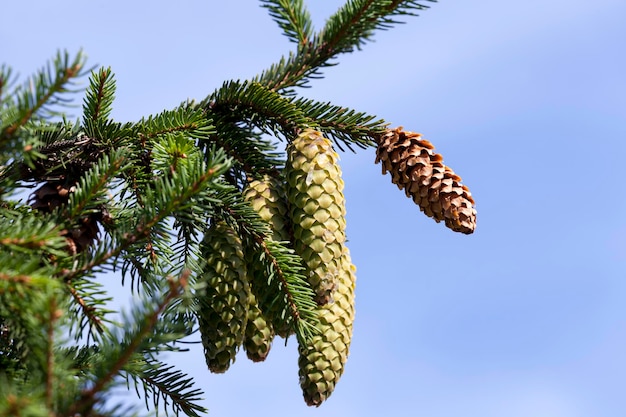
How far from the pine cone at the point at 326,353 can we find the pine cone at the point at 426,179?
0.98 feet

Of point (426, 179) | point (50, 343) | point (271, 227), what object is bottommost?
point (50, 343)

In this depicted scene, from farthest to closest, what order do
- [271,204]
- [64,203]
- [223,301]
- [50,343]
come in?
[271,204]
[223,301]
[64,203]
[50,343]

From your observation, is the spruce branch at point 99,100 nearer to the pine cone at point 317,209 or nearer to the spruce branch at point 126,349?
the pine cone at point 317,209

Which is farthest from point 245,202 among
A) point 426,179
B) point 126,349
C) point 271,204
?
point 126,349

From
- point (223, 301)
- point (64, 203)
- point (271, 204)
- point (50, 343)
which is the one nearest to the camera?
point (50, 343)

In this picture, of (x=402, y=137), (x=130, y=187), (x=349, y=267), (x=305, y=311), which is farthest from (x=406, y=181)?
(x=130, y=187)

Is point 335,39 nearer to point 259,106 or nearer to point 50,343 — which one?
point 259,106

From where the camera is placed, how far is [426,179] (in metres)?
2.28

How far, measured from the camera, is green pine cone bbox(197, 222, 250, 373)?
2.16 metres

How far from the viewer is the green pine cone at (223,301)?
2164mm

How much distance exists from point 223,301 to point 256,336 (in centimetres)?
18

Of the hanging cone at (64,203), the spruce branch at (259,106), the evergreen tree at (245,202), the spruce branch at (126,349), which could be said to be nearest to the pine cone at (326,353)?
the evergreen tree at (245,202)

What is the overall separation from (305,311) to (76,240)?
0.58 m

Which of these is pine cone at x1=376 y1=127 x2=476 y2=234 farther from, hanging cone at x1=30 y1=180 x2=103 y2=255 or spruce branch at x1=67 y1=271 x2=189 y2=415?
spruce branch at x1=67 y1=271 x2=189 y2=415
